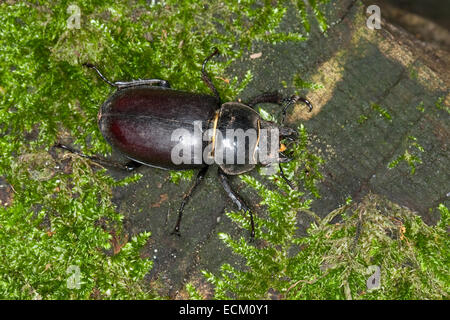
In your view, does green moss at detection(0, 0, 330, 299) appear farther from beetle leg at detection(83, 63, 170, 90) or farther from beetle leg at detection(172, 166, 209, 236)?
beetle leg at detection(172, 166, 209, 236)

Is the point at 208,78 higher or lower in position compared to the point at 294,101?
higher

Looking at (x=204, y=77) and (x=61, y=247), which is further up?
(x=204, y=77)

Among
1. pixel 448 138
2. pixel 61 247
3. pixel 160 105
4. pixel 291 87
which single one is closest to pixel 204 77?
pixel 160 105

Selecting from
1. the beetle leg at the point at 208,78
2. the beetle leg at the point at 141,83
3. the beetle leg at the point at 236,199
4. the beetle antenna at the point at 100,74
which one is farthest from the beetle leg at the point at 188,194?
the beetle antenna at the point at 100,74

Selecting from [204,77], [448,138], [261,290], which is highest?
[204,77]

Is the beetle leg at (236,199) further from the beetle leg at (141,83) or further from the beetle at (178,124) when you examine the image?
the beetle leg at (141,83)

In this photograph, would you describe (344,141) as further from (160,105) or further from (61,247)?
(61,247)

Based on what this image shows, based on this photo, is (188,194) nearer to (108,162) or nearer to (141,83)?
(108,162)

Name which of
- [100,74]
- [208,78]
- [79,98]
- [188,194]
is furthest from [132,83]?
[188,194]
